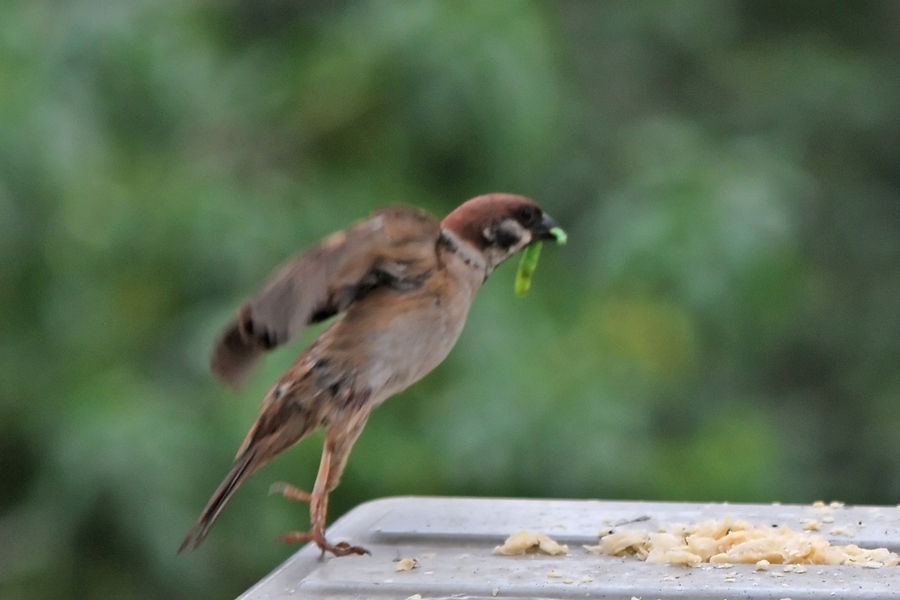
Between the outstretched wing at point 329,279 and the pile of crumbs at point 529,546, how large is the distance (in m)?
0.52

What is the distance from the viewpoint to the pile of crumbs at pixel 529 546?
2422 millimetres

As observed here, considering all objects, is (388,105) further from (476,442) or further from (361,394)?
(361,394)

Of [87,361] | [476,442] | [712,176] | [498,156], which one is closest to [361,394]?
[476,442]

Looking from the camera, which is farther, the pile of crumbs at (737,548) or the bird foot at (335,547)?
the bird foot at (335,547)

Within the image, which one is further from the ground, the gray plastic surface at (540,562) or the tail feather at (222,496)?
the tail feather at (222,496)

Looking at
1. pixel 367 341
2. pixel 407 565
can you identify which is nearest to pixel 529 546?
pixel 407 565

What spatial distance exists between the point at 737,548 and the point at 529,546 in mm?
357

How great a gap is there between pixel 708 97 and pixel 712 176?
8.03ft

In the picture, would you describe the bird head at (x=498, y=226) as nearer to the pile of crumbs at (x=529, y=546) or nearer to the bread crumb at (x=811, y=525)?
the pile of crumbs at (x=529, y=546)

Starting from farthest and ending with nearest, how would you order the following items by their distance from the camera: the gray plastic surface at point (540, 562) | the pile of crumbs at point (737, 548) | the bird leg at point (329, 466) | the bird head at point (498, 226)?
the bird head at point (498, 226) → the bird leg at point (329, 466) → the pile of crumbs at point (737, 548) → the gray plastic surface at point (540, 562)

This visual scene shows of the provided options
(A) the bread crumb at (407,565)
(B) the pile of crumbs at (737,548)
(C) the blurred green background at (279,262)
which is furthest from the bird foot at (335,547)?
(C) the blurred green background at (279,262)

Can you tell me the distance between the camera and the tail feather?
8.19ft

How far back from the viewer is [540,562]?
2.35 metres

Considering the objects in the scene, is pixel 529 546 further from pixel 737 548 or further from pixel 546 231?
pixel 546 231
